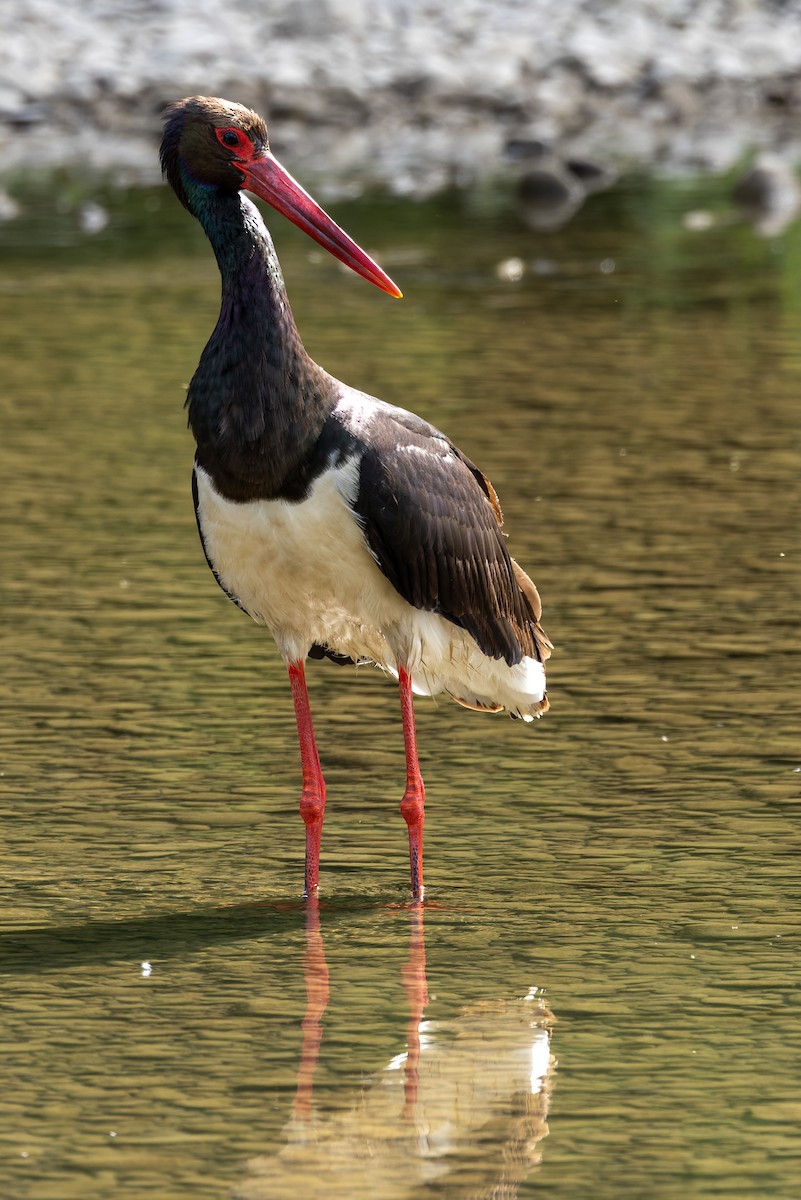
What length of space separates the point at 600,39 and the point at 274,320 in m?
24.1

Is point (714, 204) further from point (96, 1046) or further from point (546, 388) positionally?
point (96, 1046)

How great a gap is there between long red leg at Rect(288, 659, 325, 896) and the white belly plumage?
86 millimetres

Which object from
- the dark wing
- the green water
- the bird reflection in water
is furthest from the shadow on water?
the dark wing

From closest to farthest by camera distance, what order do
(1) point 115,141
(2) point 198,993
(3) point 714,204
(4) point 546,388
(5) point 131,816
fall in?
1. (2) point 198,993
2. (5) point 131,816
3. (4) point 546,388
4. (3) point 714,204
5. (1) point 115,141

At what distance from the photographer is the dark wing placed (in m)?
5.65

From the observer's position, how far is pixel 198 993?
5.21 m

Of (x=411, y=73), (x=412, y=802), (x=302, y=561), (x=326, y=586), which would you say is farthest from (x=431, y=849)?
(x=411, y=73)

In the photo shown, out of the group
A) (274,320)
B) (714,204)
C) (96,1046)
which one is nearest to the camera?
(96,1046)

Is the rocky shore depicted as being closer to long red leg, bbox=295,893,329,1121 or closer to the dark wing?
the dark wing

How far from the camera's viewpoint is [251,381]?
5.63 m

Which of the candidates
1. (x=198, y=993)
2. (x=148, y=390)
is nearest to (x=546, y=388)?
(x=148, y=390)

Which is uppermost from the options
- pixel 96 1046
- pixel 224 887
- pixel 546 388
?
pixel 546 388

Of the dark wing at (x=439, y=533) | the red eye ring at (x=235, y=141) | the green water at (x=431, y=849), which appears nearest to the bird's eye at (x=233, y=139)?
the red eye ring at (x=235, y=141)

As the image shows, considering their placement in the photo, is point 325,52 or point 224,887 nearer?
point 224,887
